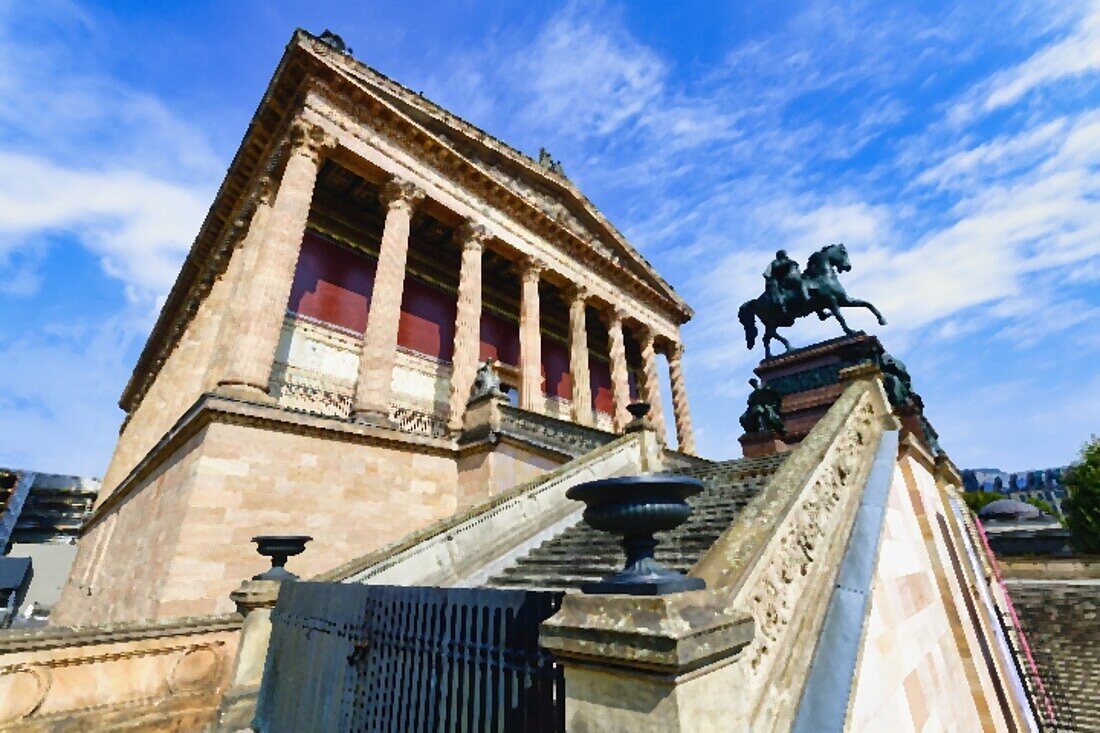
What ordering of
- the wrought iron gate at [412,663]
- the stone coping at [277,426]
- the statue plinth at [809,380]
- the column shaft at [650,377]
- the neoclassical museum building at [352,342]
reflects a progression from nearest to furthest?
1. the wrought iron gate at [412,663]
2. the stone coping at [277,426]
3. the neoclassical museum building at [352,342]
4. the statue plinth at [809,380]
5. the column shaft at [650,377]

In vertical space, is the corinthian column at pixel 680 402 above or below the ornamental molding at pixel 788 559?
above

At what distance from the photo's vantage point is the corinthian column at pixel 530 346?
A: 18.1 metres

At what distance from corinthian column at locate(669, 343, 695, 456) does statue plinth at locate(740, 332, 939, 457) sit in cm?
1323

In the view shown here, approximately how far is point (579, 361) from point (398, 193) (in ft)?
32.4

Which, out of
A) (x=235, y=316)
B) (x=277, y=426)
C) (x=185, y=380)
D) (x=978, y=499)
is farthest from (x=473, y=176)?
(x=978, y=499)

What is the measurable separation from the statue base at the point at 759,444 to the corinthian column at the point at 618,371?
11.6 meters

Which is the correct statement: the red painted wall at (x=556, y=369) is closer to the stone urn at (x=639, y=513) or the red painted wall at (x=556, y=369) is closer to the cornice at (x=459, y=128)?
the cornice at (x=459, y=128)

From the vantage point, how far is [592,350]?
29.6 meters

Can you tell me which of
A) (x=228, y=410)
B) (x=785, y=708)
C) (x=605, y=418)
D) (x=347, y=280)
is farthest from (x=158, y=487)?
(x=605, y=418)

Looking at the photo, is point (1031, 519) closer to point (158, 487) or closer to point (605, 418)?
point (605, 418)

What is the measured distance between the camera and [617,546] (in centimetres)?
577

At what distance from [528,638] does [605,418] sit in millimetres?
25260

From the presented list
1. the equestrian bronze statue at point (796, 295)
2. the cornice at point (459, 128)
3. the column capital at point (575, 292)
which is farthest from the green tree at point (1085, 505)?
the column capital at point (575, 292)

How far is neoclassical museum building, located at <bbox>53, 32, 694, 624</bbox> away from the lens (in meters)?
10.6
